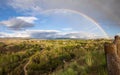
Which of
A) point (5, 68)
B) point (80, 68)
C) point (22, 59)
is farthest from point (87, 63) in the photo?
point (22, 59)

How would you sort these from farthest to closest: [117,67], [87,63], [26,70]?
[26,70] < [87,63] < [117,67]

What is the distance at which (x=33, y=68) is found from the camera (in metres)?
18.4

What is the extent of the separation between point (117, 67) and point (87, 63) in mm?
2821

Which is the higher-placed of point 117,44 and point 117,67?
point 117,44

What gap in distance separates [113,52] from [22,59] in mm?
19090

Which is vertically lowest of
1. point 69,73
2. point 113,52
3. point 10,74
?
point 10,74

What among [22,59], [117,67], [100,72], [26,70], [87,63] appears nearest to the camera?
Answer: [117,67]

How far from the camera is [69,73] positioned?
8586 mm

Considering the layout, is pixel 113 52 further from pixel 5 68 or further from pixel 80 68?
pixel 5 68

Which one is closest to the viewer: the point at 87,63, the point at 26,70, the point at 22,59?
the point at 87,63

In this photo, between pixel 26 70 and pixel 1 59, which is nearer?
pixel 26 70

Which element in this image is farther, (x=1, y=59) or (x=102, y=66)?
(x=1, y=59)

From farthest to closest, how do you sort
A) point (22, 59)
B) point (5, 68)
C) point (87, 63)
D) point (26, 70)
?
1. point (22, 59)
2. point (5, 68)
3. point (26, 70)
4. point (87, 63)

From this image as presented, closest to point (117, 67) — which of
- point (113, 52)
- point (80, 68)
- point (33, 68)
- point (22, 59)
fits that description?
point (113, 52)
